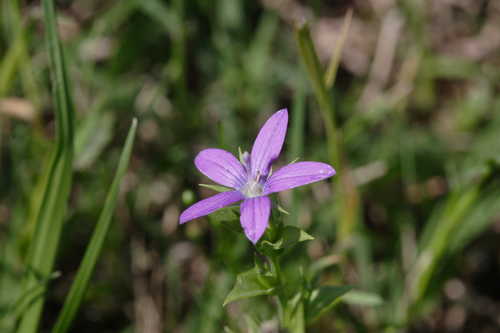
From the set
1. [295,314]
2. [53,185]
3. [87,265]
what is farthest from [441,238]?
[53,185]

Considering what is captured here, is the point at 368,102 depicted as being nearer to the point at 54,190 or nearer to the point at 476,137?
the point at 476,137

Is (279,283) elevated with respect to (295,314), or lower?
elevated

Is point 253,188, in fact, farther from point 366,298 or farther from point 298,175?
point 366,298

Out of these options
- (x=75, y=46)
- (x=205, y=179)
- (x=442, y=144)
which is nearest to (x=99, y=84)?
(x=75, y=46)

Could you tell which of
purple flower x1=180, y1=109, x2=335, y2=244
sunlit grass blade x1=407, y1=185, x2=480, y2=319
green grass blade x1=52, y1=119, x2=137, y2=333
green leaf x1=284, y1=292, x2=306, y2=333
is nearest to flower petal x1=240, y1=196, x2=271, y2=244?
purple flower x1=180, y1=109, x2=335, y2=244

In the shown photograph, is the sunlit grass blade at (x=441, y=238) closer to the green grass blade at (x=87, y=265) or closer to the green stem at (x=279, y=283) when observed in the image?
the green stem at (x=279, y=283)
